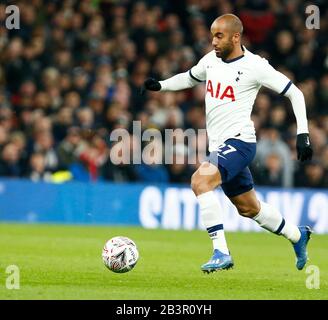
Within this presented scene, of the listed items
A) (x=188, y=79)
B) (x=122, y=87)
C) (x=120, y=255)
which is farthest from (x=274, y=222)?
(x=122, y=87)

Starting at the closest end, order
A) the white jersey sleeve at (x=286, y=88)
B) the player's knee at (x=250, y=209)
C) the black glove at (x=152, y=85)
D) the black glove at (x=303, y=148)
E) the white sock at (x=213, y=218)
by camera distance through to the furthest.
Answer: the black glove at (x=303, y=148) < the white sock at (x=213, y=218) < the white jersey sleeve at (x=286, y=88) < the player's knee at (x=250, y=209) < the black glove at (x=152, y=85)

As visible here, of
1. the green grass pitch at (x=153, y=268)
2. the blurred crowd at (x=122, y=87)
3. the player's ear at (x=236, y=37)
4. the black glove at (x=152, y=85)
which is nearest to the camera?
the green grass pitch at (x=153, y=268)

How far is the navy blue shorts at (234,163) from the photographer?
33.7 ft

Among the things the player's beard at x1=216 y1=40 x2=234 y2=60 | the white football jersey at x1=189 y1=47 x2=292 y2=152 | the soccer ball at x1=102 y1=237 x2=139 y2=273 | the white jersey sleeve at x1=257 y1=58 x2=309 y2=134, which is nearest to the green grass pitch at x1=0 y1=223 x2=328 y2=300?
the soccer ball at x1=102 y1=237 x2=139 y2=273

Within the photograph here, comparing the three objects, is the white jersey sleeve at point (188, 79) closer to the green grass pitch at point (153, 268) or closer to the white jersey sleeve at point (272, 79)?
the white jersey sleeve at point (272, 79)

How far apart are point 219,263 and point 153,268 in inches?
53.0

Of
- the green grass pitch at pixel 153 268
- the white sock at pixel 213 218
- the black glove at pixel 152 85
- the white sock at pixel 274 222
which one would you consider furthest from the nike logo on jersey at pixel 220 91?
the green grass pitch at pixel 153 268

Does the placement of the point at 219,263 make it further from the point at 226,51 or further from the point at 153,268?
the point at 226,51

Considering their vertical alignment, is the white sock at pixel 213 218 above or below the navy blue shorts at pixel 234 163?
below

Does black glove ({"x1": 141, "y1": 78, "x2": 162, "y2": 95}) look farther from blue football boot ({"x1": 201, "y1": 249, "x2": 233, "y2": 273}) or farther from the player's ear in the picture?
blue football boot ({"x1": 201, "y1": 249, "x2": 233, "y2": 273})

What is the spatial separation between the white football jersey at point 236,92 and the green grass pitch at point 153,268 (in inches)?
55.6

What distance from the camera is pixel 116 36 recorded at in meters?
21.8

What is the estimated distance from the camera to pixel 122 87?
67.3 feet

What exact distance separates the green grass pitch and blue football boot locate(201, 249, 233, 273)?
0.11m
